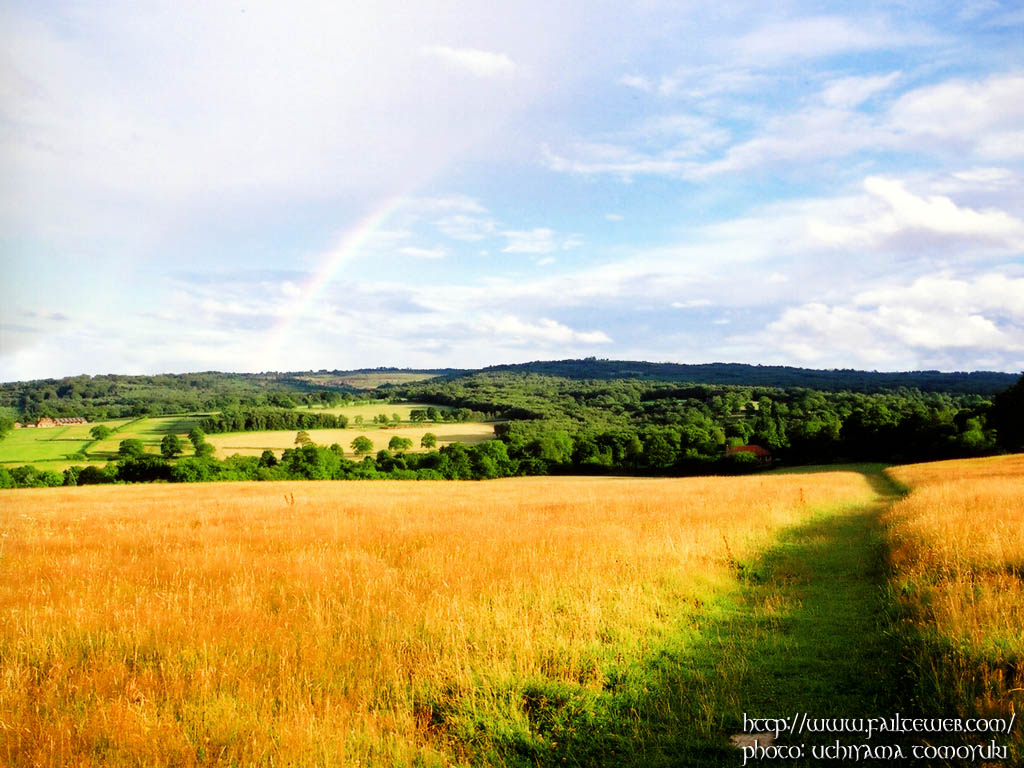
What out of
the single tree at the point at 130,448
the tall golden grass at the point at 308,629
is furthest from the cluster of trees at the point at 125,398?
the tall golden grass at the point at 308,629

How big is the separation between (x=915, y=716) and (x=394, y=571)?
21.2ft

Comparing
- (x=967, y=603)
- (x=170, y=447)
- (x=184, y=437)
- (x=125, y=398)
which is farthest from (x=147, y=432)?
(x=967, y=603)

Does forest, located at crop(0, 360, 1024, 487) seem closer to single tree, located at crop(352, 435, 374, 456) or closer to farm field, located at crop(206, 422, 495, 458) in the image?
single tree, located at crop(352, 435, 374, 456)

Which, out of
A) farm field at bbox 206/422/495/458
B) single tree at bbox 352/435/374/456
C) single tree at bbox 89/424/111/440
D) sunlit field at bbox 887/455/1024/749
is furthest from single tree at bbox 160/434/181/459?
sunlit field at bbox 887/455/1024/749

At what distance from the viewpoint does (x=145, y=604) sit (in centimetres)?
685

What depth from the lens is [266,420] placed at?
362ft

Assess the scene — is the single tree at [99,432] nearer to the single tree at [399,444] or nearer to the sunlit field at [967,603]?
the single tree at [399,444]

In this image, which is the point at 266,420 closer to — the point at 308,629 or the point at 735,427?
the point at 735,427

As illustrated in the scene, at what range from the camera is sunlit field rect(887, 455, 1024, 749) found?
4719 mm

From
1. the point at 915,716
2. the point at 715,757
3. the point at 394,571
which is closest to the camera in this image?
the point at 715,757

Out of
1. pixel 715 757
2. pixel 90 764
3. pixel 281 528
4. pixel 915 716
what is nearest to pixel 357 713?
pixel 90 764

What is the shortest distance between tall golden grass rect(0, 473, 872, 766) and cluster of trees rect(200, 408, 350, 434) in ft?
302

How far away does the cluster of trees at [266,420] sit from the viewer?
97463mm

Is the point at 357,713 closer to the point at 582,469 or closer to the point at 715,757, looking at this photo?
the point at 715,757
